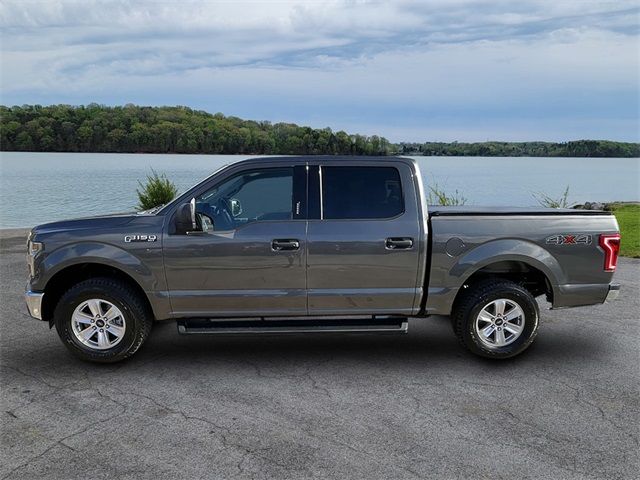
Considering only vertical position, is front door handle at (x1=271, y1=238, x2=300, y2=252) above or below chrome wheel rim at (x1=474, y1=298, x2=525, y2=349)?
A: above

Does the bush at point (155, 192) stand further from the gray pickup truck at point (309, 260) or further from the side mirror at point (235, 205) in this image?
the side mirror at point (235, 205)

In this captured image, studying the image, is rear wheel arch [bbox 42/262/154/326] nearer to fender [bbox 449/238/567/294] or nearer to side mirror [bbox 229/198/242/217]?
side mirror [bbox 229/198/242/217]

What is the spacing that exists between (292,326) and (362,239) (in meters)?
1.04

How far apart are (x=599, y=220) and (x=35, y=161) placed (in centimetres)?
5162

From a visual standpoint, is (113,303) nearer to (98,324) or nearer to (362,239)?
(98,324)

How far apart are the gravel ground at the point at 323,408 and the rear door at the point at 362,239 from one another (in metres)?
0.62

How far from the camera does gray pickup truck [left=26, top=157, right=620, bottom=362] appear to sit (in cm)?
515

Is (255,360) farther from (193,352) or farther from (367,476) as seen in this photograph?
(367,476)

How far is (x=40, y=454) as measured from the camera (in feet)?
11.7

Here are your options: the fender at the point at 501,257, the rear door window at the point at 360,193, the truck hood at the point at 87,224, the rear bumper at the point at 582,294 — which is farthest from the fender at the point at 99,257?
the rear bumper at the point at 582,294

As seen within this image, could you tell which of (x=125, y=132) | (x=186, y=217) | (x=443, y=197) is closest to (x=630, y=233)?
(x=443, y=197)

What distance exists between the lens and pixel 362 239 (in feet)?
16.9

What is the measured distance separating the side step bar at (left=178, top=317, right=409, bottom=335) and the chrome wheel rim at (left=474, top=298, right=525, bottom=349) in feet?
2.45

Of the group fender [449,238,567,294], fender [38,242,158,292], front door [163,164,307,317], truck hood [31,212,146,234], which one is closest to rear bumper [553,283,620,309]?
fender [449,238,567,294]
